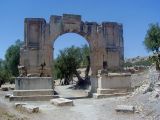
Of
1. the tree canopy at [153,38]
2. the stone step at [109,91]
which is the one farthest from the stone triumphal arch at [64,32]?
the tree canopy at [153,38]

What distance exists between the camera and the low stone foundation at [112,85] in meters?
21.5

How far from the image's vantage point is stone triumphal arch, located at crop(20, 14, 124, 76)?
22344 mm

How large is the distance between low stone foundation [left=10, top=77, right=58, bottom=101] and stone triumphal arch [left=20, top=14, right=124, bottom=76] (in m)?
1.34

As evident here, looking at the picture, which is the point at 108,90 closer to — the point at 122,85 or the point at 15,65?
the point at 122,85

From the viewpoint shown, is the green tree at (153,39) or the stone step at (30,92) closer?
the stone step at (30,92)

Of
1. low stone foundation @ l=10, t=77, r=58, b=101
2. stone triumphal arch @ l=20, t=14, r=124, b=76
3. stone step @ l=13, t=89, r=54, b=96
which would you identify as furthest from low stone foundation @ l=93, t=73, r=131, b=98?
stone step @ l=13, t=89, r=54, b=96

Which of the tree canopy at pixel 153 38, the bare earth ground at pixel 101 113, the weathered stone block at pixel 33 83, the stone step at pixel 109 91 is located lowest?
the bare earth ground at pixel 101 113

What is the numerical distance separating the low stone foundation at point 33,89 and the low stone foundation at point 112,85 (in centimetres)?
308

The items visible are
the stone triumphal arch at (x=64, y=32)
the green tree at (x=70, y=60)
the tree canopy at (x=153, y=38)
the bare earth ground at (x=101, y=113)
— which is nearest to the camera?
the bare earth ground at (x=101, y=113)

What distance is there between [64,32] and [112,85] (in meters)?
4.93

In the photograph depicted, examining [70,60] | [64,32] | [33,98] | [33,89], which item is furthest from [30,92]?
[70,60]

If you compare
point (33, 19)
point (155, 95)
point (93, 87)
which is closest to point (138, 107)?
point (155, 95)

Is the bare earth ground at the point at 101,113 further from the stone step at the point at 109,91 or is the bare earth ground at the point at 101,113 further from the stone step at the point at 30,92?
the stone step at the point at 109,91

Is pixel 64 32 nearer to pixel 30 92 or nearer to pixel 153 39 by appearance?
pixel 30 92
